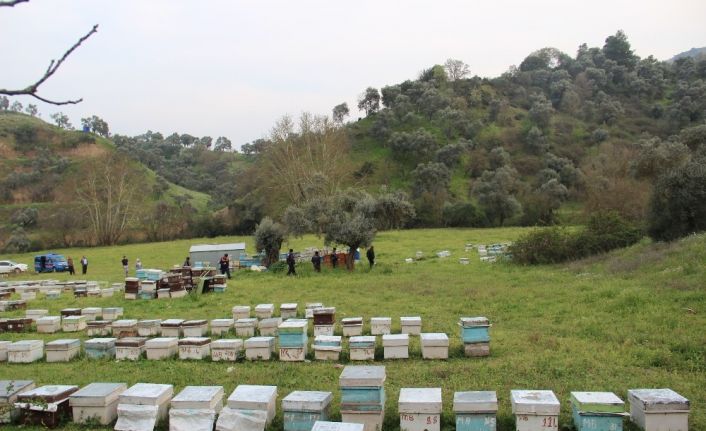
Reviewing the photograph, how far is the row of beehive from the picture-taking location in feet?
21.0

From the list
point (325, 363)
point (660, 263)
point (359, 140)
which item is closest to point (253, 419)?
point (325, 363)

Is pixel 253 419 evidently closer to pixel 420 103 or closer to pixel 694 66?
pixel 420 103

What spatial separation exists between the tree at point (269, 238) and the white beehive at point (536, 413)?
75.0ft

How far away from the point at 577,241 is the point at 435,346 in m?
15.4

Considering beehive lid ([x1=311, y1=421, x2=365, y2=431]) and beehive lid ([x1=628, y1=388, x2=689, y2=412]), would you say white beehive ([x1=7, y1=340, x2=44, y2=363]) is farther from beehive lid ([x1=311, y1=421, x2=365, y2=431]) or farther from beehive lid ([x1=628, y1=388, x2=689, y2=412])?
beehive lid ([x1=628, y1=388, x2=689, y2=412])

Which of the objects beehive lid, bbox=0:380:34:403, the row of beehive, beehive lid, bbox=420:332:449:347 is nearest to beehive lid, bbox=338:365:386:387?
the row of beehive

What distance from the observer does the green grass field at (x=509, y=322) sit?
8.76 meters

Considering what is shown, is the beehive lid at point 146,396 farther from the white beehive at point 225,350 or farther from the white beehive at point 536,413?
the white beehive at point 536,413

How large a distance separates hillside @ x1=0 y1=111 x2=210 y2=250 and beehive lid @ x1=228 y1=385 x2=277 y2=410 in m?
52.9

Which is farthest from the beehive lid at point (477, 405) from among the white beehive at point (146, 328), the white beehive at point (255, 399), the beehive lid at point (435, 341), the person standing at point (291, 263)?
the person standing at point (291, 263)

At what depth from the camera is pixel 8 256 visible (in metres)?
48.2

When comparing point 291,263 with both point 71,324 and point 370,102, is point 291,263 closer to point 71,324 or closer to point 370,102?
point 71,324

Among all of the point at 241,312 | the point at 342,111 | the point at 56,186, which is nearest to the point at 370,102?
the point at 342,111

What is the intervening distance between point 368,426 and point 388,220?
2483cm
